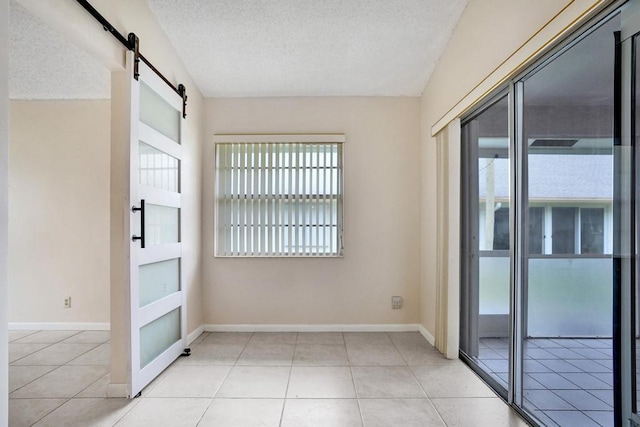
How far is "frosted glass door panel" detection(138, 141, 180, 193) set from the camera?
2.70 meters

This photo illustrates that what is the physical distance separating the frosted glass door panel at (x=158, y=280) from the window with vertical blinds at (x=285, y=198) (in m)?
0.90

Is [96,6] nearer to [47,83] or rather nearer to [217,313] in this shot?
[47,83]

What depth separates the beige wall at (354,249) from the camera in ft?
13.4

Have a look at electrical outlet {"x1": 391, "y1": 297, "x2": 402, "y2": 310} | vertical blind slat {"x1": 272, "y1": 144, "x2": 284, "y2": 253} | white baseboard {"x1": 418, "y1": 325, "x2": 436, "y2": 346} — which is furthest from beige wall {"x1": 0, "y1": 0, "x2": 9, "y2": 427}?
electrical outlet {"x1": 391, "y1": 297, "x2": 402, "y2": 310}

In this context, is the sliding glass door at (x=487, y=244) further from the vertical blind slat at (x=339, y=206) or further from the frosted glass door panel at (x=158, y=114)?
the frosted glass door panel at (x=158, y=114)

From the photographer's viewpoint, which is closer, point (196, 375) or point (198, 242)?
point (196, 375)

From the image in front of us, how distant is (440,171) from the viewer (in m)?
3.38

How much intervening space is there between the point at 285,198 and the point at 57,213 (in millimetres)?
2681

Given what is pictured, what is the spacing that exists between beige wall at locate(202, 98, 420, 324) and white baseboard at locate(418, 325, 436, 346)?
17cm

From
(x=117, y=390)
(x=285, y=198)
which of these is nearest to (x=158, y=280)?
(x=117, y=390)

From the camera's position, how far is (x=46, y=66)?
348 cm

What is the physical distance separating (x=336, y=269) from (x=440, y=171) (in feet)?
5.19

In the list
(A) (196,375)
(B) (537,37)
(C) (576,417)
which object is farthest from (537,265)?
(A) (196,375)

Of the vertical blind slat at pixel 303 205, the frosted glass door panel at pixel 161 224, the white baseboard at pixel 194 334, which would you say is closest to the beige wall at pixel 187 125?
the white baseboard at pixel 194 334
